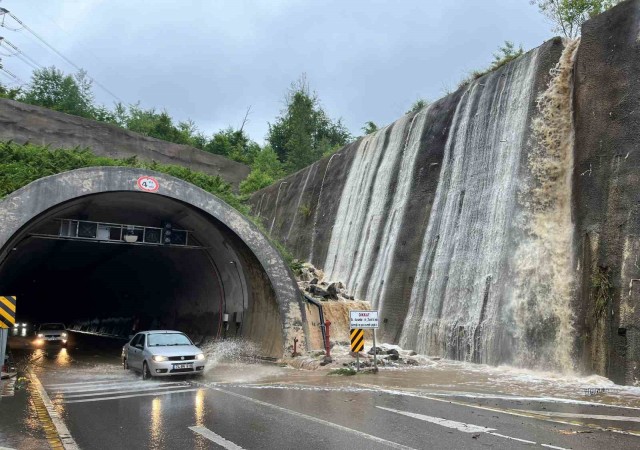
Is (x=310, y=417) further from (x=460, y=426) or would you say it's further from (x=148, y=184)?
(x=148, y=184)

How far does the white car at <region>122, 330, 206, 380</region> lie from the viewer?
49.5 feet

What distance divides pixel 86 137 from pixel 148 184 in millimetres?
31852

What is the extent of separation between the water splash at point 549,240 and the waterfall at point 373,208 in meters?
9.36

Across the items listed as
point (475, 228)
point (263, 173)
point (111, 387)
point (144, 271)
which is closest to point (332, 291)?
point (475, 228)

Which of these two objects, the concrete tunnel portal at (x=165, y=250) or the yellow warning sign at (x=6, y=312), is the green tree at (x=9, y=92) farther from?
the yellow warning sign at (x=6, y=312)

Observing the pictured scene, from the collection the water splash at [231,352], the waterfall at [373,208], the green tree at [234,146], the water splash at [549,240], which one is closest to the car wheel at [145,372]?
the water splash at [231,352]

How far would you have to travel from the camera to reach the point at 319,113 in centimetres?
7031

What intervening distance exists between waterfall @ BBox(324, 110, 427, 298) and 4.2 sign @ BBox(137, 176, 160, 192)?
13113mm

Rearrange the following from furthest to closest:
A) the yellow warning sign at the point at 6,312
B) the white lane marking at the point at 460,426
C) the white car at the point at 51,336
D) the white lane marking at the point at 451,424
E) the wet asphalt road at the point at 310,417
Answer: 1. the white car at the point at 51,336
2. the yellow warning sign at the point at 6,312
3. the white lane marking at the point at 451,424
4. the white lane marking at the point at 460,426
5. the wet asphalt road at the point at 310,417

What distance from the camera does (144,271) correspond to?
33094mm

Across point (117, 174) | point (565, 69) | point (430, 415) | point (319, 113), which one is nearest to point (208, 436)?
point (430, 415)

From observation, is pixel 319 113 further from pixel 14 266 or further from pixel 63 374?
pixel 63 374

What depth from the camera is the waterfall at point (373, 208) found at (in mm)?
29405

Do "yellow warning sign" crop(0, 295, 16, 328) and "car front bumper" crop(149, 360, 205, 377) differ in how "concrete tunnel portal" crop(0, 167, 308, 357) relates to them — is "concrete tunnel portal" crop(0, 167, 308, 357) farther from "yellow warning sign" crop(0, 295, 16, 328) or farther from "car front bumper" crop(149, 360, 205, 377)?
"car front bumper" crop(149, 360, 205, 377)
